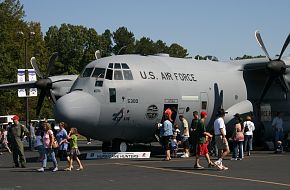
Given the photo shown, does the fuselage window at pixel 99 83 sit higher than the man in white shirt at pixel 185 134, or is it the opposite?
the fuselage window at pixel 99 83

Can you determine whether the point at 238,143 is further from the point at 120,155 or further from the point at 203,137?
the point at 120,155

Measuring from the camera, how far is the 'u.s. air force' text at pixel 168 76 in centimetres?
2175

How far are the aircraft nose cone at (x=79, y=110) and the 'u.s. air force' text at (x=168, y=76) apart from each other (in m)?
2.75

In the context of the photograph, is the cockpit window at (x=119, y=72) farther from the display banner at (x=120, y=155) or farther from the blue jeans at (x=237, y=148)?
the blue jeans at (x=237, y=148)

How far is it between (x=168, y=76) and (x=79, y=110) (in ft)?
16.0

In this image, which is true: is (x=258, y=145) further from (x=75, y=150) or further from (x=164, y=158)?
(x=75, y=150)

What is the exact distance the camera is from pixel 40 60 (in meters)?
64.3

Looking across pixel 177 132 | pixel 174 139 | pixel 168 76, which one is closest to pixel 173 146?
pixel 174 139

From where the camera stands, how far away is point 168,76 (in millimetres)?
22531

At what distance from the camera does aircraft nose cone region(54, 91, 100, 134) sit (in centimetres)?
1936

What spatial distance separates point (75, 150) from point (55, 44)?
8139 cm

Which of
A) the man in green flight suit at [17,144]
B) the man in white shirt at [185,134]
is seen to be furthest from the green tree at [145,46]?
the man in green flight suit at [17,144]

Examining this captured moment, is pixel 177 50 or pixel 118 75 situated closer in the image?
pixel 118 75

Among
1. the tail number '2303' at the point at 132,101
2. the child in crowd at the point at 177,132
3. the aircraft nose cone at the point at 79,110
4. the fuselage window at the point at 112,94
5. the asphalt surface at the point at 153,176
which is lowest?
the asphalt surface at the point at 153,176
